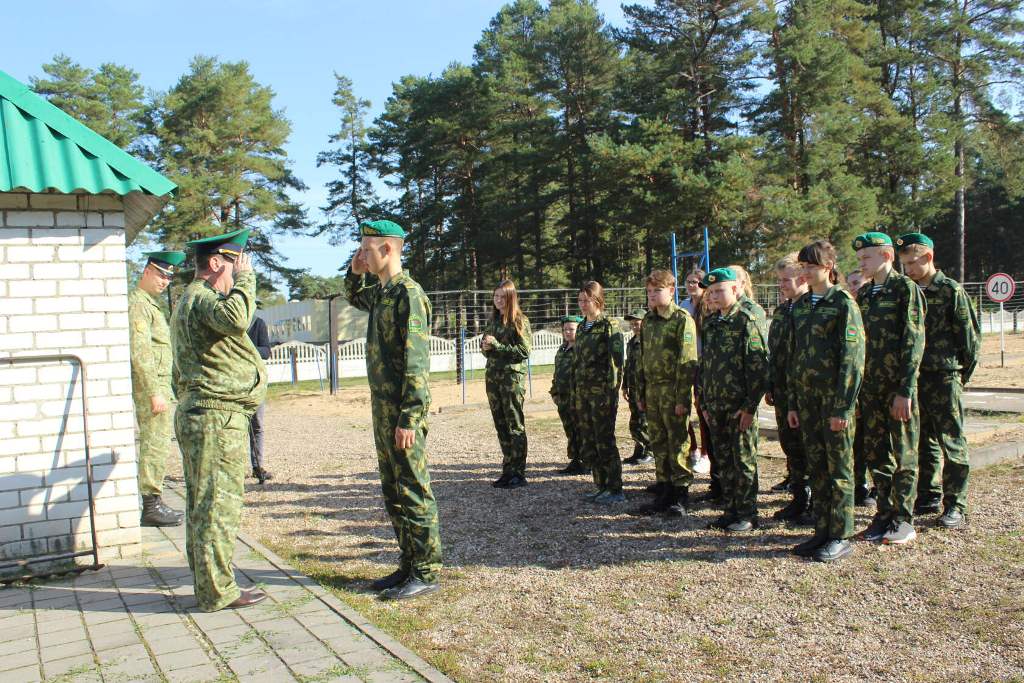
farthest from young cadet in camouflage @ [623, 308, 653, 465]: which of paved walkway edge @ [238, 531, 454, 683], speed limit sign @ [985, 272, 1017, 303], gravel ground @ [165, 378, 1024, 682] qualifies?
speed limit sign @ [985, 272, 1017, 303]

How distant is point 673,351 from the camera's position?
5723mm

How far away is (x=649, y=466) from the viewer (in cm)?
791

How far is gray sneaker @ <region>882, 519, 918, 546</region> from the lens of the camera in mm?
4855

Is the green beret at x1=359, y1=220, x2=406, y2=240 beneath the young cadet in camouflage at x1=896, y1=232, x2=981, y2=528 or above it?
above

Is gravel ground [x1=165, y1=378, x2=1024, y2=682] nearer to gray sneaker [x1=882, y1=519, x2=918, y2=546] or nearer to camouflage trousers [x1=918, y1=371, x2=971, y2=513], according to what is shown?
gray sneaker [x1=882, y1=519, x2=918, y2=546]

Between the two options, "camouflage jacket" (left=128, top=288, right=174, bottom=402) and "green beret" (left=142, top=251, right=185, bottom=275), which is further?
"green beret" (left=142, top=251, right=185, bottom=275)

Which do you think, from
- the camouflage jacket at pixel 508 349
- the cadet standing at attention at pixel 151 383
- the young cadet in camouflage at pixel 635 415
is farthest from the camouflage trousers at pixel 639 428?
the cadet standing at attention at pixel 151 383

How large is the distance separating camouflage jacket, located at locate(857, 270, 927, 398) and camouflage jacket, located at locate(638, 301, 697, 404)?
3.88 feet

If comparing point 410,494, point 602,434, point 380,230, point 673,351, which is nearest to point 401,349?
point 380,230

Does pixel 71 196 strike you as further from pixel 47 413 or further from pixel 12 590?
pixel 12 590

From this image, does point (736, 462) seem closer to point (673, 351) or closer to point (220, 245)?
point (673, 351)

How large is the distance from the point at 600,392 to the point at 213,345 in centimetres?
307

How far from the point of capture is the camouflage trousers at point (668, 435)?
578 cm

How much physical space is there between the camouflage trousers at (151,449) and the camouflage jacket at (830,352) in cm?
498
